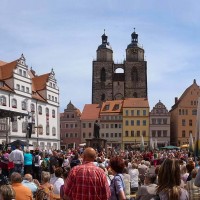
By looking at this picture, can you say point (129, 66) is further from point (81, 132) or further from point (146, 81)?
point (81, 132)

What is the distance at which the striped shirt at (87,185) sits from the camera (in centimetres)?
645

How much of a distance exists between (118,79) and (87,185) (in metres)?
100

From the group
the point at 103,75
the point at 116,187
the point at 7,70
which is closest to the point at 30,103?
the point at 7,70

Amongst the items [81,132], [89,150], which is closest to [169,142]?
[81,132]

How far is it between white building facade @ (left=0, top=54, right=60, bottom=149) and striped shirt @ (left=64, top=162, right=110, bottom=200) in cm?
4406

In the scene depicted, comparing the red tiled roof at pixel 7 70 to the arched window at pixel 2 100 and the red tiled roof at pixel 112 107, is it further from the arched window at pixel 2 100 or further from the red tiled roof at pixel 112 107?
the red tiled roof at pixel 112 107

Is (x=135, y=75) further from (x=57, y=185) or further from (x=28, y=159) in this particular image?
(x=57, y=185)

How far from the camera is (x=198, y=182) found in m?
5.57

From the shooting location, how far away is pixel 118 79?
106m

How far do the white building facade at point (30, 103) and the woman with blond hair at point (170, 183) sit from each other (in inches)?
1795

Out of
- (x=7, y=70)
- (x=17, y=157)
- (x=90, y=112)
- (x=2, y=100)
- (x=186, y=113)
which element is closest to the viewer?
(x=17, y=157)

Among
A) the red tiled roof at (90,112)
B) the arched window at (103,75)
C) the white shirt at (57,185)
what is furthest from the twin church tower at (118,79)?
the white shirt at (57,185)

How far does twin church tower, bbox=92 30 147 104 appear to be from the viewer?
10438 cm

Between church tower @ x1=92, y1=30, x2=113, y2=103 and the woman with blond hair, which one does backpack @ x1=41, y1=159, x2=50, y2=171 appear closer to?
the woman with blond hair
